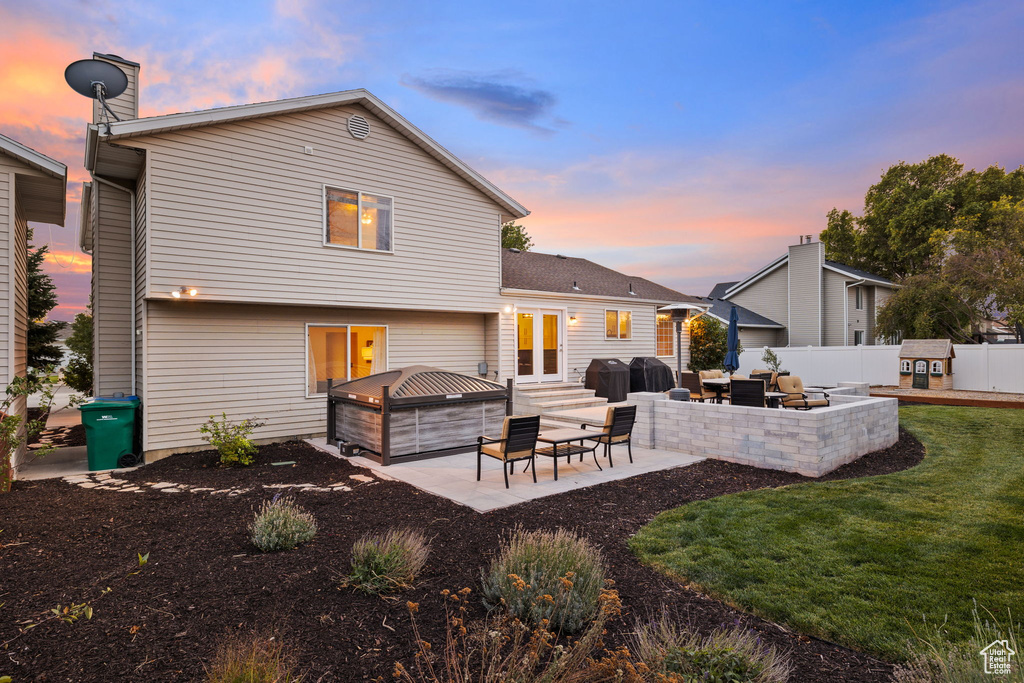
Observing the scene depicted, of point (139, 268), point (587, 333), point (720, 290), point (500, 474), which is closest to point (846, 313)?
point (720, 290)

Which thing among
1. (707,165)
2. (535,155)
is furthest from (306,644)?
(707,165)

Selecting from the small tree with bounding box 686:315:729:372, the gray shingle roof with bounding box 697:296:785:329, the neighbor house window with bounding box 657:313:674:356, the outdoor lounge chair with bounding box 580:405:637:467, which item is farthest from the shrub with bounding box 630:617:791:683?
the gray shingle roof with bounding box 697:296:785:329

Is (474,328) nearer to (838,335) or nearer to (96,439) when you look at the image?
(96,439)

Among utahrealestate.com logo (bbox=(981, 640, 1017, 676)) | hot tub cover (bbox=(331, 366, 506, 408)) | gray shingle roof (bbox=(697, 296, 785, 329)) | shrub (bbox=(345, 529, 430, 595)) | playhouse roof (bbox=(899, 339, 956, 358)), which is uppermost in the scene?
gray shingle roof (bbox=(697, 296, 785, 329))

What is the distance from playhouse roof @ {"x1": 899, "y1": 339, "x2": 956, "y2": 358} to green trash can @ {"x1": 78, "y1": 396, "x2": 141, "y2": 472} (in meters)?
21.8

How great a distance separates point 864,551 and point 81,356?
24.4 m

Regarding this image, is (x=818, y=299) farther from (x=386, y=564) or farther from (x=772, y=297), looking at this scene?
(x=386, y=564)

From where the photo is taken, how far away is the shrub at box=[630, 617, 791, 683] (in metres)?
2.51

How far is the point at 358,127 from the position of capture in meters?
10.1

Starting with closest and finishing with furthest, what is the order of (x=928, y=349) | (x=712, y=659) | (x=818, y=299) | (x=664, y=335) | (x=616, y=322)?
(x=712, y=659)
(x=616, y=322)
(x=664, y=335)
(x=928, y=349)
(x=818, y=299)

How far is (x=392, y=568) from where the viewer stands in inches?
147

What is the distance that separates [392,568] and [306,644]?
852mm

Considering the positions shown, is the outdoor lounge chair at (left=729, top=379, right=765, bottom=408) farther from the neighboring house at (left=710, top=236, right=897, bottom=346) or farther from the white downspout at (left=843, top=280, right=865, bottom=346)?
the white downspout at (left=843, top=280, right=865, bottom=346)

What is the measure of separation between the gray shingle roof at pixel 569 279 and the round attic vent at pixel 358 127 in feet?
15.1
